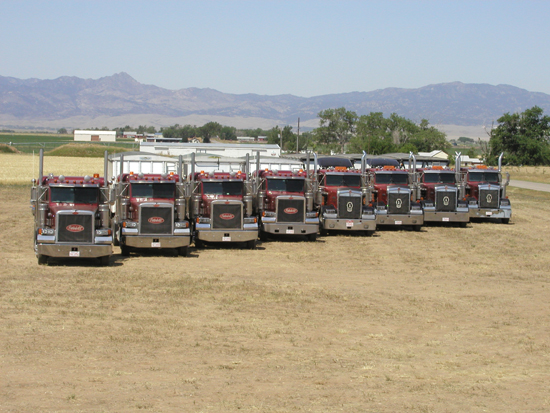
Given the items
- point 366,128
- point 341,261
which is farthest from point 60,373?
point 366,128

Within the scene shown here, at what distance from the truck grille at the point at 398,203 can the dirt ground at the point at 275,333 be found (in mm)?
6345

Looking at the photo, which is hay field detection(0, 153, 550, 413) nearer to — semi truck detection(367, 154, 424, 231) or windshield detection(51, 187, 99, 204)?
windshield detection(51, 187, 99, 204)

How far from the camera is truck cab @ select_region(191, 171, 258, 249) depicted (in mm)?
21906

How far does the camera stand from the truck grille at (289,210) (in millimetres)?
23906

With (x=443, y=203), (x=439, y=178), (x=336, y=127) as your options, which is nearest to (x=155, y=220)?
(x=443, y=203)

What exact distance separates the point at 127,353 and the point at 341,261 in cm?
1086

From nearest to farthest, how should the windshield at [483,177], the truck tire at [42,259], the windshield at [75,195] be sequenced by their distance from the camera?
the truck tire at [42,259]
the windshield at [75,195]
the windshield at [483,177]

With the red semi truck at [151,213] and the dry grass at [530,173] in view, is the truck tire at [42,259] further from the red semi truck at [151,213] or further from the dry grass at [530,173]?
the dry grass at [530,173]

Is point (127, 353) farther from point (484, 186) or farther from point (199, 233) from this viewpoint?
point (484, 186)

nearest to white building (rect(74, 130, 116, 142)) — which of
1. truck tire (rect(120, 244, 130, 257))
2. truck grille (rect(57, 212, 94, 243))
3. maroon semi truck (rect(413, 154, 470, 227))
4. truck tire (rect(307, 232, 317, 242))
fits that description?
maroon semi truck (rect(413, 154, 470, 227))

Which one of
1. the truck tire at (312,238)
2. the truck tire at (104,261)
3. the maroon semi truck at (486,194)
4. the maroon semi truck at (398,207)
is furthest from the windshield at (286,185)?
the maroon semi truck at (486,194)

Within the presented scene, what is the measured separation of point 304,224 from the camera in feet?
78.5

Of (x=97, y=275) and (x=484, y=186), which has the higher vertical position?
(x=484, y=186)

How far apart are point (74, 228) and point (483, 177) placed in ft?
65.8
